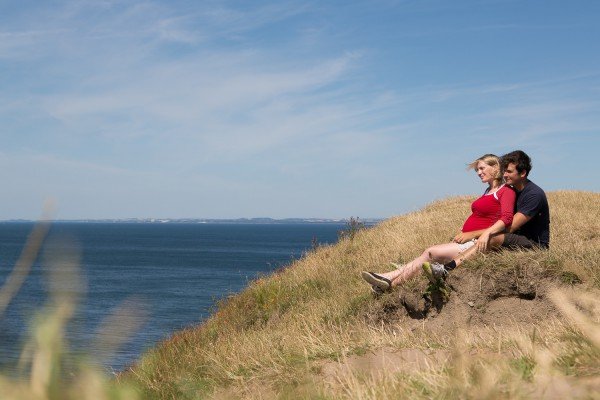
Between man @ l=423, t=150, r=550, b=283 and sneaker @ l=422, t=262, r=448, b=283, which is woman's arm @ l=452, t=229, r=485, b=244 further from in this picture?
sneaker @ l=422, t=262, r=448, b=283

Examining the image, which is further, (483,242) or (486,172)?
(486,172)

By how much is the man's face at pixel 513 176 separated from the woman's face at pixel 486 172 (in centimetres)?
40

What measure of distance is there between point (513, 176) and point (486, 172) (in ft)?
1.82

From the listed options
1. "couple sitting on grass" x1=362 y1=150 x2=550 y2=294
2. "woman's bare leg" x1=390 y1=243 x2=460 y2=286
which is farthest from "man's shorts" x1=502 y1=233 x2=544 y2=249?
"woman's bare leg" x1=390 y1=243 x2=460 y2=286

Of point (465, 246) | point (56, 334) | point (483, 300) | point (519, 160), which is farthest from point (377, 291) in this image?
point (56, 334)

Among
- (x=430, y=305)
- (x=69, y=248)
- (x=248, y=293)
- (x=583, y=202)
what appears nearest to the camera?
(x=69, y=248)

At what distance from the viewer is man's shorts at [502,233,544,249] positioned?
904cm

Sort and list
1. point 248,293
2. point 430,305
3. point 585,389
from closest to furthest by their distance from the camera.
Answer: point 585,389 < point 430,305 < point 248,293

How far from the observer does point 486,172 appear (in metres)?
9.53

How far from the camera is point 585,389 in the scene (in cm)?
327

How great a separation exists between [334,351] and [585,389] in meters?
2.89

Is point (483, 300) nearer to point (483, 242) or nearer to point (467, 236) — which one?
point (483, 242)

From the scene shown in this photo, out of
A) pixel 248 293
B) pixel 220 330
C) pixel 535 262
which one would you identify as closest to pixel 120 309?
pixel 535 262

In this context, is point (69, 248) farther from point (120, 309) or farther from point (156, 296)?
point (156, 296)
